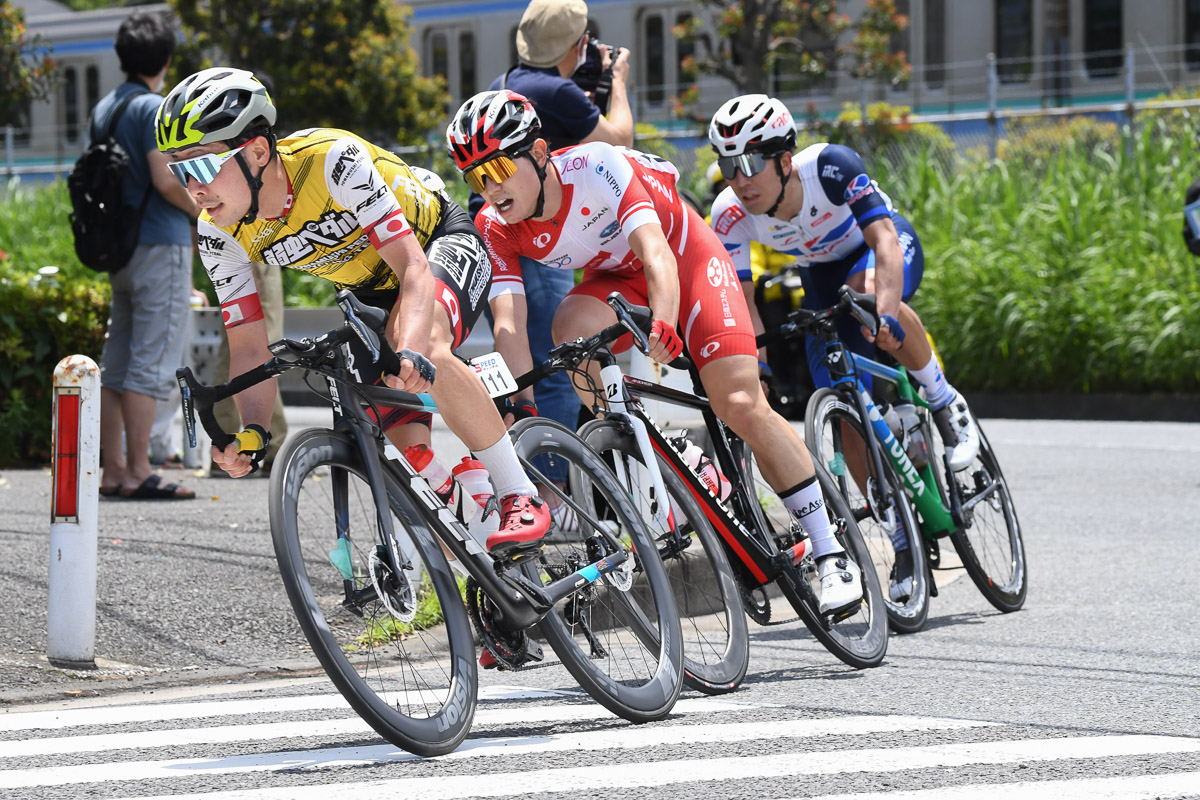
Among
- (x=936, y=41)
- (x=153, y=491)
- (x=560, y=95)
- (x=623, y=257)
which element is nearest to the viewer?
(x=623, y=257)

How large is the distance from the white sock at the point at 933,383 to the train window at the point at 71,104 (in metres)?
28.6

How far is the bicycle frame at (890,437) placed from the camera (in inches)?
247

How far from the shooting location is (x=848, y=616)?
217 inches

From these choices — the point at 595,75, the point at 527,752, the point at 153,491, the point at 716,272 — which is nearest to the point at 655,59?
the point at 153,491

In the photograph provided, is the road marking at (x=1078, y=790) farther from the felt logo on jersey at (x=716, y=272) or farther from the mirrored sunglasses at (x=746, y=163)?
the mirrored sunglasses at (x=746, y=163)

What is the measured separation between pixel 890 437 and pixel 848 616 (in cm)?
107

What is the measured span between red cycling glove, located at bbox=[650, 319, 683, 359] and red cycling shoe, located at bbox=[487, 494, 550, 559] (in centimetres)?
60

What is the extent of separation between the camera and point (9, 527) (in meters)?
7.47

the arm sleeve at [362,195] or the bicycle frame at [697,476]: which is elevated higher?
the arm sleeve at [362,195]

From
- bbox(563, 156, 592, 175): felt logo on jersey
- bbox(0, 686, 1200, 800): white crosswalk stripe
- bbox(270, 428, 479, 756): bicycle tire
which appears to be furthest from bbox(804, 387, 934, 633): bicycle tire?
bbox(270, 428, 479, 756): bicycle tire

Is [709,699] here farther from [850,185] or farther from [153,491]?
[153,491]

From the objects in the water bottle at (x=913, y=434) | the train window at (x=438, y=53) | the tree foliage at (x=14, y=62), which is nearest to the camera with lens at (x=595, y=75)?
the water bottle at (x=913, y=434)

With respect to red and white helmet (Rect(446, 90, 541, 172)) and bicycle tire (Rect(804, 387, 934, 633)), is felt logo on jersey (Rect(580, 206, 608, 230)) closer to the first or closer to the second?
red and white helmet (Rect(446, 90, 541, 172))

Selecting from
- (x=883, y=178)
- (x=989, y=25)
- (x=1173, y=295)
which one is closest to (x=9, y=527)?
(x=1173, y=295)
